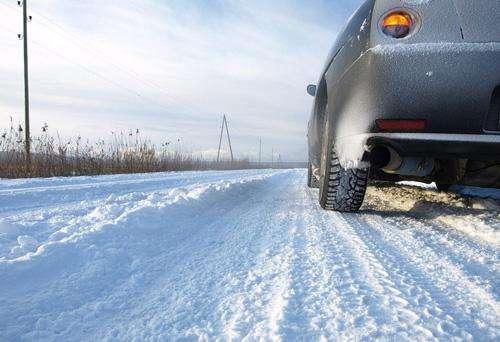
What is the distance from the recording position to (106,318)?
1.36 metres

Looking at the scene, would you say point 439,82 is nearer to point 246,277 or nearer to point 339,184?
point 339,184

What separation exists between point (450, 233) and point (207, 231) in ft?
4.98

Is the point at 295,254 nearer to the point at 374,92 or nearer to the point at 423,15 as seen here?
the point at 374,92

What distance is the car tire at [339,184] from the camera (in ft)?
10.6

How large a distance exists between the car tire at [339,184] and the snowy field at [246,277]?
224 millimetres

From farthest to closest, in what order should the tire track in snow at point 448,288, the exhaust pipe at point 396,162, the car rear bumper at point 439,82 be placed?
1. the exhaust pipe at point 396,162
2. the car rear bumper at point 439,82
3. the tire track in snow at point 448,288

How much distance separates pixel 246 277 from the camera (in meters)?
1.78

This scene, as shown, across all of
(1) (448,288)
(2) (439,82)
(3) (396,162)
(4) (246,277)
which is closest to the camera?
(1) (448,288)

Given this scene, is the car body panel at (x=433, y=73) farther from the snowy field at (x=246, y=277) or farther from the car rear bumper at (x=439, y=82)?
the snowy field at (x=246, y=277)

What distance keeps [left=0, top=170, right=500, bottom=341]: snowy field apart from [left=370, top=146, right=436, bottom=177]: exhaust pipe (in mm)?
388

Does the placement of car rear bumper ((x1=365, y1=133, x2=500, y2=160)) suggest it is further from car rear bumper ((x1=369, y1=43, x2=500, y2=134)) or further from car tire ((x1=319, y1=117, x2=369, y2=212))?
car tire ((x1=319, y1=117, x2=369, y2=212))

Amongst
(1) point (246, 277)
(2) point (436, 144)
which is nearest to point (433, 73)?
(2) point (436, 144)

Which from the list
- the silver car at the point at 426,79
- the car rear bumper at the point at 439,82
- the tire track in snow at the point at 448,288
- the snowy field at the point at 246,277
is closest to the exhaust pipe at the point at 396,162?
the silver car at the point at 426,79

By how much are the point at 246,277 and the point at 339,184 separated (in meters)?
1.75
